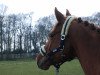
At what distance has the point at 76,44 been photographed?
4621mm

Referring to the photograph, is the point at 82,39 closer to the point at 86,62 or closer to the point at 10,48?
the point at 86,62

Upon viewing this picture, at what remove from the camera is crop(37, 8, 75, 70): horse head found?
463cm

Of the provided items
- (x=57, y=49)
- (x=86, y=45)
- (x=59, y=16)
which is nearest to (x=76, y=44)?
(x=86, y=45)

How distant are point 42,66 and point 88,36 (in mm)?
847

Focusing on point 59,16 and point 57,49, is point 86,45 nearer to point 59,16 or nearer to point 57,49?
point 57,49

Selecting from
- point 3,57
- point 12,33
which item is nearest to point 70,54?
point 3,57

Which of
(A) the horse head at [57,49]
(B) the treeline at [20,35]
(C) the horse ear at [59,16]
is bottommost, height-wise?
(B) the treeline at [20,35]

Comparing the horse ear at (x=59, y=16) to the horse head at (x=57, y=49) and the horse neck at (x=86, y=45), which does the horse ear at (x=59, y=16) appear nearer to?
the horse head at (x=57, y=49)

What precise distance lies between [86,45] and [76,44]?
5.7 inches

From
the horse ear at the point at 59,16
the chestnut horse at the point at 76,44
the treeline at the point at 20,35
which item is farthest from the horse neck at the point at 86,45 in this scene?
the treeline at the point at 20,35

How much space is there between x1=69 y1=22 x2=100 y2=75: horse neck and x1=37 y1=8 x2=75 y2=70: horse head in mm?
98

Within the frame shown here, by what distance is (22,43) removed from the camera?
3893 inches

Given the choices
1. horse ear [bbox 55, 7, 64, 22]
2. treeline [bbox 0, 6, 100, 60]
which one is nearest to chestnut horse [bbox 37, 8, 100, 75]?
horse ear [bbox 55, 7, 64, 22]

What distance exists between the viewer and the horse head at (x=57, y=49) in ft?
15.2
